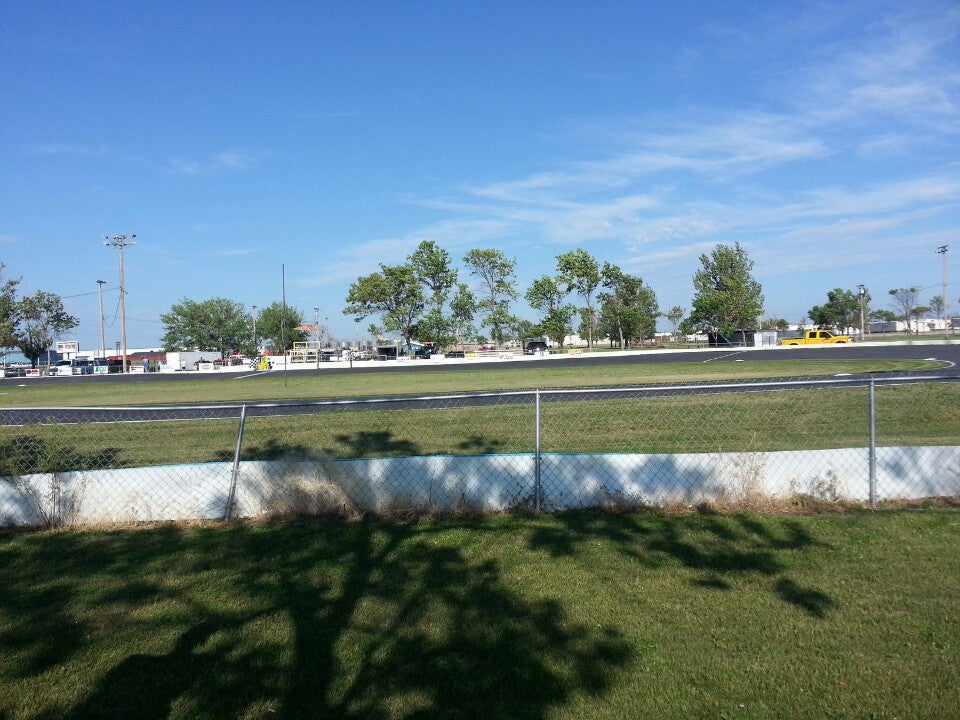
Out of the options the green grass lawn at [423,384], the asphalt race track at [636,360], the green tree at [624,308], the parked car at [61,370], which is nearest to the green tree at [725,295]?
the green tree at [624,308]

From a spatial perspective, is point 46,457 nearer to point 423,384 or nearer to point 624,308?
point 423,384

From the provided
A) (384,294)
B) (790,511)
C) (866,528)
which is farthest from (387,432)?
(384,294)

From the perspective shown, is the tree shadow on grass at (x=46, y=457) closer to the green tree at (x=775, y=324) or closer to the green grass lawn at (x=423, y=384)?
the green grass lawn at (x=423, y=384)

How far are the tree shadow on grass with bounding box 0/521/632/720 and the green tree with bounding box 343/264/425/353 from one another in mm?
63550

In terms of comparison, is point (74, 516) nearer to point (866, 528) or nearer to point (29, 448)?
point (29, 448)

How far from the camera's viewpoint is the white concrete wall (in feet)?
23.2

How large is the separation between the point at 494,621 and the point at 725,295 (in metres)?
72.1

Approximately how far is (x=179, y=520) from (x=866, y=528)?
6.34m

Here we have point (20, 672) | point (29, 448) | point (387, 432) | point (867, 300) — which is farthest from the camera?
point (867, 300)

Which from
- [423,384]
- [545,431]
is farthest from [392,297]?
[545,431]

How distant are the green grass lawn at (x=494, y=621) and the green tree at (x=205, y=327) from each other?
313 ft

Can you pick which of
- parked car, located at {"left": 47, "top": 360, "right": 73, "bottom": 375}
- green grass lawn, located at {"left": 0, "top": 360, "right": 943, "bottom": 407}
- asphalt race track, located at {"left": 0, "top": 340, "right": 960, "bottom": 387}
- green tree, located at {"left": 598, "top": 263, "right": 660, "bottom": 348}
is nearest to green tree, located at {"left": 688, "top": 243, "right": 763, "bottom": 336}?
green tree, located at {"left": 598, "top": 263, "right": 660, "bottom": 348}

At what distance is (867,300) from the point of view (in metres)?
93.7

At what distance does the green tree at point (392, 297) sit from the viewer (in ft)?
226
